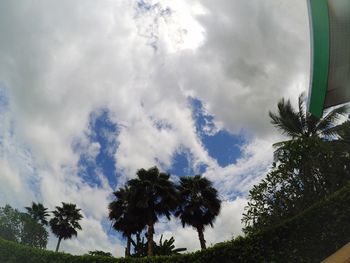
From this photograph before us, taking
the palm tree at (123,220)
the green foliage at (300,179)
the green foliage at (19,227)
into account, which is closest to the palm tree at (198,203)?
the palm tree at (123,220)

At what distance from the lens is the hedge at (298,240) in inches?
407

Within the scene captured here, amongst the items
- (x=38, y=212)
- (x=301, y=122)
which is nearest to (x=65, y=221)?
(x=38, y=212)

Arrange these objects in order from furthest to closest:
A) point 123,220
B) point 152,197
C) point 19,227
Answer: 1. point 19,227
2. point 123,220
3. point 152,197

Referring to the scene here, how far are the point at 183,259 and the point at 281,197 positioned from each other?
6.85m

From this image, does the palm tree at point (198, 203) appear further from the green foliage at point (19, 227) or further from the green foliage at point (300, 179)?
the green foliage at point (19, 227)

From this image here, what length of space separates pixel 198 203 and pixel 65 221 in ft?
80.8

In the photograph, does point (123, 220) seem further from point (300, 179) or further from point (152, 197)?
point (300, 179)

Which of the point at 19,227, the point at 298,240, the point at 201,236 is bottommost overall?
the point at 298,240

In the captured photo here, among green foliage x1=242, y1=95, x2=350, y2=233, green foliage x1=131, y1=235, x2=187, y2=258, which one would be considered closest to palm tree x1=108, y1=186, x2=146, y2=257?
green foliage x1=131, y1=235, x2=187, y2=258

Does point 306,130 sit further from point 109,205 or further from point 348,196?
point 109,205

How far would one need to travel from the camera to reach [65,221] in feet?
138

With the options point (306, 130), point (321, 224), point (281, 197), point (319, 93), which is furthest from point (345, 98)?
point (306, 130)

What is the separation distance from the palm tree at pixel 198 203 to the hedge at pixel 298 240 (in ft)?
42.4

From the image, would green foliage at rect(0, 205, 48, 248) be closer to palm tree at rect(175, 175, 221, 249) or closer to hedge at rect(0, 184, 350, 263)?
palm tree at rect(175, 175, 221, 249)
